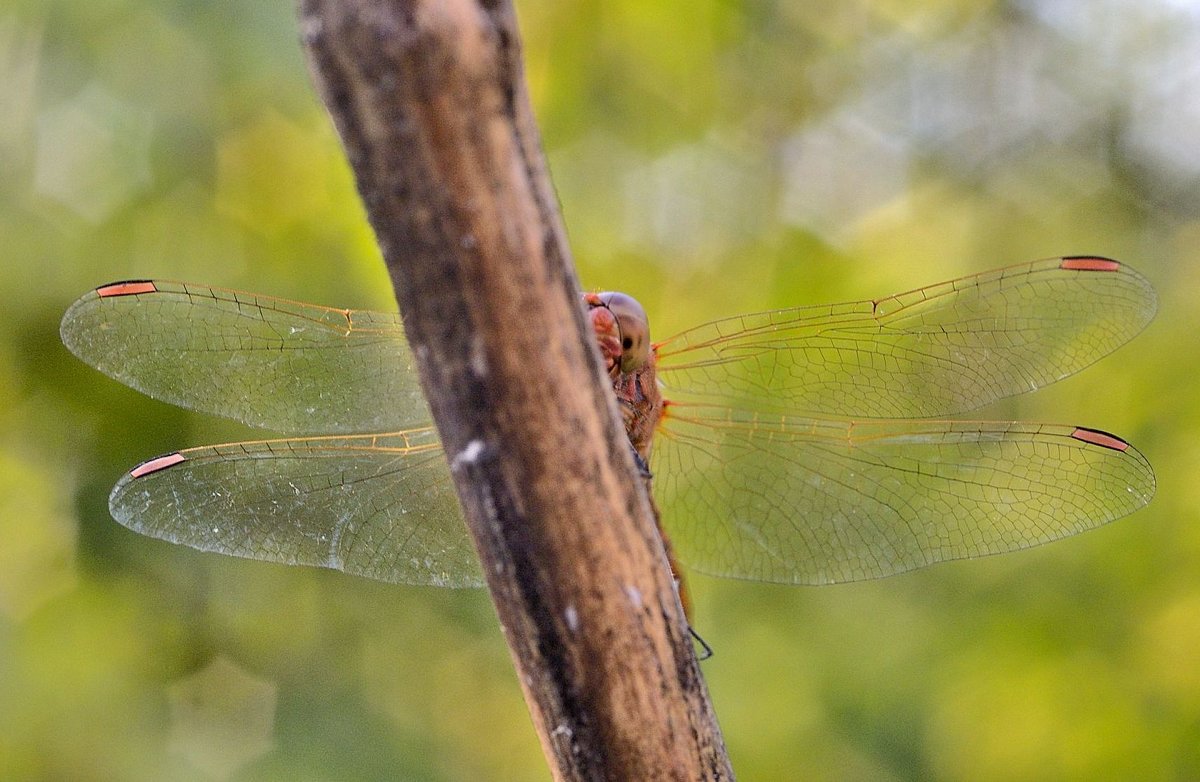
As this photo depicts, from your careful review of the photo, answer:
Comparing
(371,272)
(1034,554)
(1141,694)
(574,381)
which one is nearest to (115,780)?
(371,272)

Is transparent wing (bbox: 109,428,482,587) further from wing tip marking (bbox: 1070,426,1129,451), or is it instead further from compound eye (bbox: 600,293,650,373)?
wing tip marking (bbox: 1070,426,1129,451)

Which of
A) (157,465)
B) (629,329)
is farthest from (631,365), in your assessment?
(157,465)

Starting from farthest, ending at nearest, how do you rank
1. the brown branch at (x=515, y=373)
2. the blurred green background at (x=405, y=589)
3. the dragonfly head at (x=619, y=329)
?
the blurred green background at (x=405, y=589) → the dragonfly head at (x=619, y=329) → the brown branch at (x=515, y=373)

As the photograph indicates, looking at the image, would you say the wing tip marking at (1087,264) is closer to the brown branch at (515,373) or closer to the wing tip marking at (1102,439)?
the wing tip marking at (1102,439)

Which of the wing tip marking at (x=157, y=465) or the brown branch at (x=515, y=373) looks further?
the wing tip marking at (x=157, y=465)

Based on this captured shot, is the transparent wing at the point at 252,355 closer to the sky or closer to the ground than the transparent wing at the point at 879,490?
closer to the ground

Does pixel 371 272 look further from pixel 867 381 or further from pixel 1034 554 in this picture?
pixel 1034 554

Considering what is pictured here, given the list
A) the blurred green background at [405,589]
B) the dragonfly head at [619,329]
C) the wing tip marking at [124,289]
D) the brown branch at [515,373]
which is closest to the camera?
the brown branch at [515,373]

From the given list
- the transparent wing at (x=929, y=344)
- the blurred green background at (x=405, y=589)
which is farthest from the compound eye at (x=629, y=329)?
the blurred green background at (x=405, y=589)
